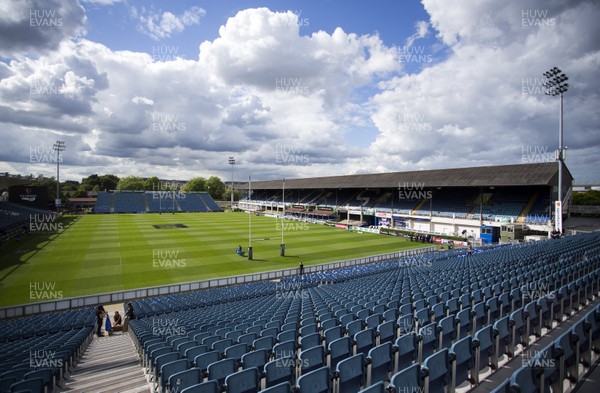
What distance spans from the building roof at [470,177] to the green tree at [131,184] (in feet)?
328

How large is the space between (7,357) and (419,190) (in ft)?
181

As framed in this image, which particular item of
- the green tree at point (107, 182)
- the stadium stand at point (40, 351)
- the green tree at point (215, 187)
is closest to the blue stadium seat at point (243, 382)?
the stadium stand at point (40, 351)

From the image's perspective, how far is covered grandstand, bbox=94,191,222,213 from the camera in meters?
82.2

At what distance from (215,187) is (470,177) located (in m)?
111

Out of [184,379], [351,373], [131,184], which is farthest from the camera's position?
[131,184]

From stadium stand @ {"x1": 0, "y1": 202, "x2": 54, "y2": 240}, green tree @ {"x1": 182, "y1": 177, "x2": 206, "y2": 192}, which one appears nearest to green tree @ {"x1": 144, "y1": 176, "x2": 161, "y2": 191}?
green tree @ {"x1": 182, "y1": 177, "x2": 206, "y2": 192}

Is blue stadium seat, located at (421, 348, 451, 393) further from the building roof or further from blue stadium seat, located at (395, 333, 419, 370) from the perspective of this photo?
the building roof

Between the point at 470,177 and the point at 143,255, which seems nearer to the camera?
the point at 143,255

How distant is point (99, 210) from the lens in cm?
7781

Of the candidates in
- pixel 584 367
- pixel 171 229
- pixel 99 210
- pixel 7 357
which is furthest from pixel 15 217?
pixel 584 367

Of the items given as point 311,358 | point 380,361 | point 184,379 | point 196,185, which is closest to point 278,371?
point 311,358

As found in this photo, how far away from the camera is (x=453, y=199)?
1967 inches

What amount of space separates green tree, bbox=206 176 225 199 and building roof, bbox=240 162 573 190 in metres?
78.2

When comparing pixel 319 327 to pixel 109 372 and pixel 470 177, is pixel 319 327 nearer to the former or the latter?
pixel 109 372
